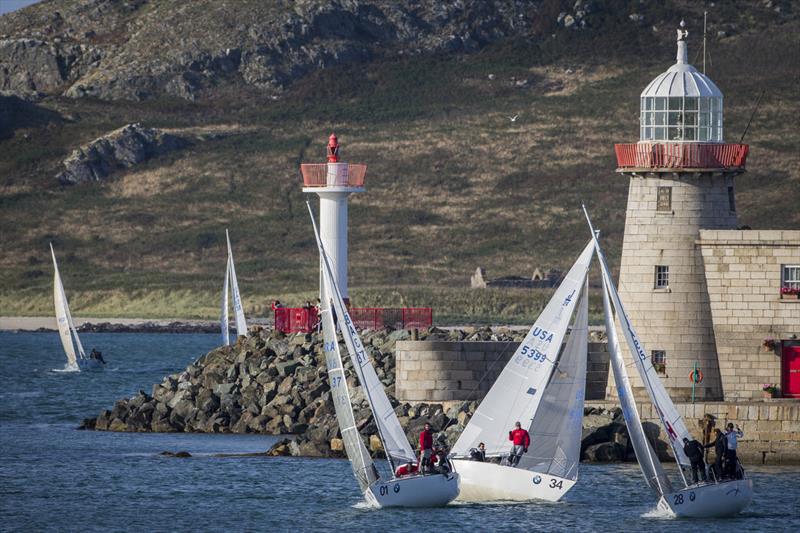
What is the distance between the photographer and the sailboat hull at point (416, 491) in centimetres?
3136

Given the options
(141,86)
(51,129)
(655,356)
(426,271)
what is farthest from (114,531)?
(141,86)

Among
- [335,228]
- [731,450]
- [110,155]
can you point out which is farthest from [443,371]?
[110,155]

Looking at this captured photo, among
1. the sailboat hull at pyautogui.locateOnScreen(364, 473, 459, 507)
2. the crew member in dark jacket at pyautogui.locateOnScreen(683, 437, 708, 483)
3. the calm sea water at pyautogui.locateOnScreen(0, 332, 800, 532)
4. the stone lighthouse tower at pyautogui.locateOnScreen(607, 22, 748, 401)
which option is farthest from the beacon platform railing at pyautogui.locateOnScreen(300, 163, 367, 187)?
the crew member in dark jacket at pyautogui.locateOnScreen(683, 437, 708, 483)

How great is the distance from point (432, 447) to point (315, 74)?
120 metres

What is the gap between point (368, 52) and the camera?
15300cm

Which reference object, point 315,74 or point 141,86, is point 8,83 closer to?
point 141,86

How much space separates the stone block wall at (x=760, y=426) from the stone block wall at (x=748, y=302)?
196cm

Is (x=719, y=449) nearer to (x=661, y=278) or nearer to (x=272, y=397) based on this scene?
(x=661, y=278)

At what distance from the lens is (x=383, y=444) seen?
3152 centimetres

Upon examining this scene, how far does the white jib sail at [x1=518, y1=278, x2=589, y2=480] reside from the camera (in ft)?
106

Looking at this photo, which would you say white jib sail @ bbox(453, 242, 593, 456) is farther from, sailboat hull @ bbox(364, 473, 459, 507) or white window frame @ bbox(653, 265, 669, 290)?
white window frame @ bbox(653, 265, 669, 290)

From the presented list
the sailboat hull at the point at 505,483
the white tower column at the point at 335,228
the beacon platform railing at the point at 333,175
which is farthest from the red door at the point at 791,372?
the beacon platform railing at the point at 333,175

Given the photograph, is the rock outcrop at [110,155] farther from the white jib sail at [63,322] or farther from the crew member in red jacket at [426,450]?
the crew member in red jacket at [426,450]

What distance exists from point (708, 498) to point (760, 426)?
202 inches
